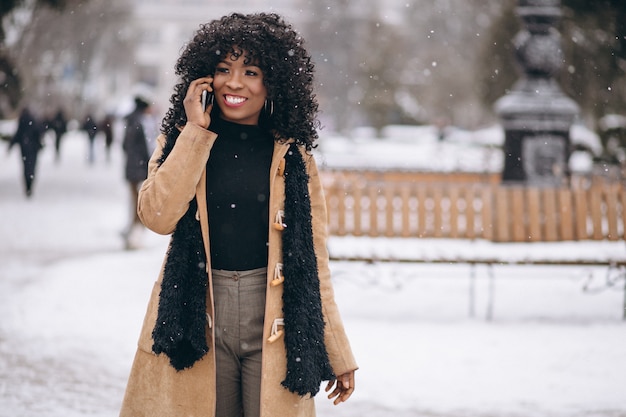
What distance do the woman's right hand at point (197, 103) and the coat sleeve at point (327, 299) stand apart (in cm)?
42

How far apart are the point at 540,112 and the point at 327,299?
29.0 feet

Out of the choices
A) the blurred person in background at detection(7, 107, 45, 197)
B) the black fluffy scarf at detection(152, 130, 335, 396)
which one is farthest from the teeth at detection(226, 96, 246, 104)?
the blurred person in background at detection(7, 107, 45, 197)

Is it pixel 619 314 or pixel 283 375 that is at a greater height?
pixel 283 375

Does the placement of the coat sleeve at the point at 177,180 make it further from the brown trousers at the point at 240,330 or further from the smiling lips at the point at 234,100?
the brown trousers at the point at 240,330

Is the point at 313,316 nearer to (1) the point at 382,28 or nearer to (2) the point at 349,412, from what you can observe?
(2) the point at 349,412

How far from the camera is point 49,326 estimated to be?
271 inches

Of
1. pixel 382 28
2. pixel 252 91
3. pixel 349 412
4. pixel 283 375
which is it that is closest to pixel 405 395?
pixel 349 412

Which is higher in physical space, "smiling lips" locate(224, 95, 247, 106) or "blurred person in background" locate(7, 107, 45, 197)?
"blurred person in background" locate(7, 107, 45, 197)

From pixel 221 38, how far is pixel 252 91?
0.68 feet

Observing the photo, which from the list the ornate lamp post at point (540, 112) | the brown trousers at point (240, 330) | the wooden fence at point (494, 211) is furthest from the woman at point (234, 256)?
the ornate lamp post at point (540, 112)

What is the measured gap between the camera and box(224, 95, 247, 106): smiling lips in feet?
9.34

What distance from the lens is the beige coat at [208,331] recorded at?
2701 millimetres

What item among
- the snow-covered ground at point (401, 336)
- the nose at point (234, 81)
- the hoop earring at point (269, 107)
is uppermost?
the nose at point (234, 81)

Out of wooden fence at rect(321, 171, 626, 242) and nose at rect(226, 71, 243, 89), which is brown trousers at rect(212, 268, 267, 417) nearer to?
nose at rect(226, 71, 243, 89)
